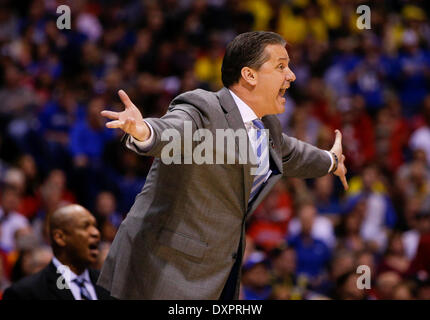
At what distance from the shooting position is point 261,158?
9.17 feet

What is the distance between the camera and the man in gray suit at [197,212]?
2604 mm

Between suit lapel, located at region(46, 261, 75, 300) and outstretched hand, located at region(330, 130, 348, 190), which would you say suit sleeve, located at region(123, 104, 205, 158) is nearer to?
outstretched hand, located at region(330, 130, 348, 190)

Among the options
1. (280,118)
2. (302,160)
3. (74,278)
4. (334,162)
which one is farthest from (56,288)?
(280,118)

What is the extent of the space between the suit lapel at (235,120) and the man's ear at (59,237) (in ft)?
4.56

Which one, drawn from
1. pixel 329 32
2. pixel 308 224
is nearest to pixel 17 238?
pixel 308 224

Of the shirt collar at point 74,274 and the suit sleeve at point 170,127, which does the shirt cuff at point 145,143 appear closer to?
the suit sleeve at point 170,127

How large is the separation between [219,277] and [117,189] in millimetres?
4192

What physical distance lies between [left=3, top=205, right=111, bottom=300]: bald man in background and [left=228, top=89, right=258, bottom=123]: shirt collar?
131cm

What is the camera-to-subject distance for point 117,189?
675 cm

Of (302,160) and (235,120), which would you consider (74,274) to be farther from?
(235,120)

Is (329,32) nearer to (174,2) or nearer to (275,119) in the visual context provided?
(174,2)

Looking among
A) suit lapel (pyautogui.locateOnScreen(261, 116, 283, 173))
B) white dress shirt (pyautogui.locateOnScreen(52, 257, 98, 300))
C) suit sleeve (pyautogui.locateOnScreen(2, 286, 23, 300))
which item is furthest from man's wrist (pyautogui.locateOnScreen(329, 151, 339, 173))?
suit sleeve (pyautogui.locateOnScreen(2, 286, 23, 300))

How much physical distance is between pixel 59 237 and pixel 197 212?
1381 mm

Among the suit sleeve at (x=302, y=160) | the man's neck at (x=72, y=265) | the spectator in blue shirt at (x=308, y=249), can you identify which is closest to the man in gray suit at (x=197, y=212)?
the suit sleeve at (x=302, y=160)
